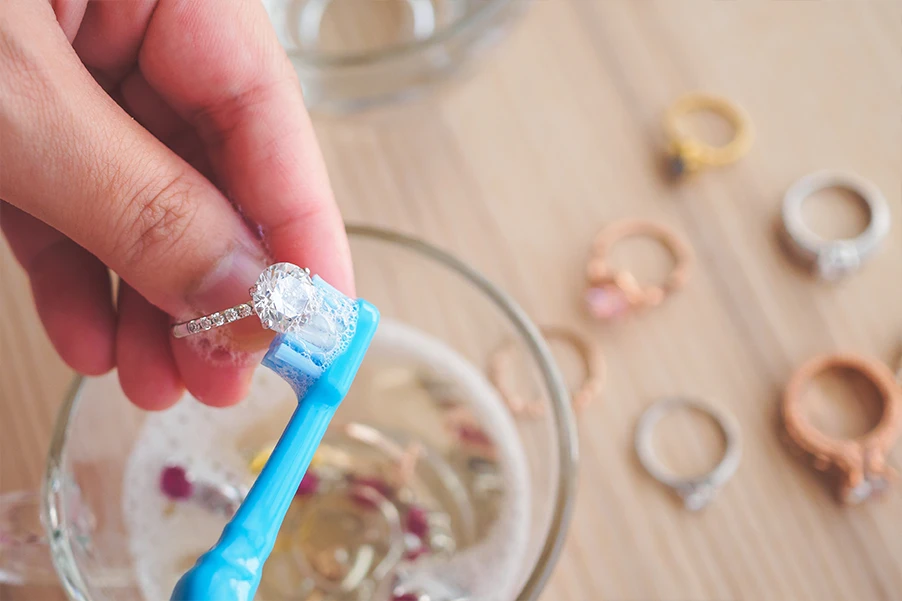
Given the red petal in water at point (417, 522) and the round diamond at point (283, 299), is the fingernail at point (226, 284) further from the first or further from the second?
the red petal in water at point (417, 522)

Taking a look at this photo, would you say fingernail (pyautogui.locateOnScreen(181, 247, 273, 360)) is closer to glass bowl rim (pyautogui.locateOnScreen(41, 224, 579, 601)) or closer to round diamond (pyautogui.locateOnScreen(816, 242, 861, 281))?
glass bowl rim (pyautogui.locateOnScreen(41, 224, 579, 601))

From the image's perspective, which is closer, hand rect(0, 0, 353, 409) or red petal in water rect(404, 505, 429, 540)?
hand rect(0, 0, 353, 409)

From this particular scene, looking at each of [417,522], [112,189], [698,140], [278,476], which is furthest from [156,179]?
[698,140]

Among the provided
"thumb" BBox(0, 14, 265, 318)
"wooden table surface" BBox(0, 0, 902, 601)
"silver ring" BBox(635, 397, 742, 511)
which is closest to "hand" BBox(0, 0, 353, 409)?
"thumb" BBox(0, 14, 265, 318)

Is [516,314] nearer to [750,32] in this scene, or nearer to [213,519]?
[213,519]

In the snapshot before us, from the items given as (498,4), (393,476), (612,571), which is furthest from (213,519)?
(498,4)

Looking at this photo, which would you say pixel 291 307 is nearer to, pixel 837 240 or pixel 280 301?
pixel 280 301

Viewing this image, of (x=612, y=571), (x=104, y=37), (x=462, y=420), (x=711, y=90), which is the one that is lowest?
(x=612, y=571)

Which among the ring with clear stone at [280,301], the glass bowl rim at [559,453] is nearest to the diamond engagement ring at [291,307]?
the ring with clear stone at [280,301]
